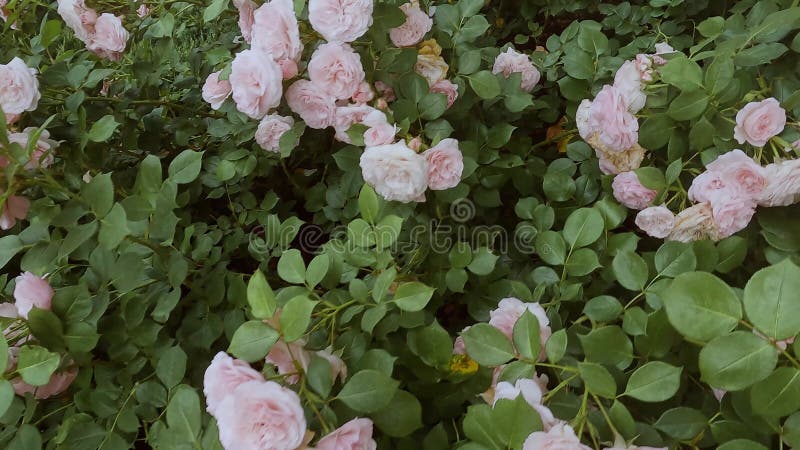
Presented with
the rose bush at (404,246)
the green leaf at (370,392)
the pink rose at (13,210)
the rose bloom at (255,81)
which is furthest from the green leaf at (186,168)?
the green leaf at (370,392)

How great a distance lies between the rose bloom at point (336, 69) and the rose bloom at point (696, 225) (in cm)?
58

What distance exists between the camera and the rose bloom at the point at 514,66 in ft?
4.23

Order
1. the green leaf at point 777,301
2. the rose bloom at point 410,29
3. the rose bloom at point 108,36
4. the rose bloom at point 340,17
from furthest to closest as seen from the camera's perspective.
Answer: the rose bloom at point 108,36, the rose bloom at point 410,29, the rose bloom at point 340,17, the green leaf at point 777,301

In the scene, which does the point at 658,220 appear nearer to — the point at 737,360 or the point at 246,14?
the point at 737,360

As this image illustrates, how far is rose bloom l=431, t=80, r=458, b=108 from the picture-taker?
112 centimetres

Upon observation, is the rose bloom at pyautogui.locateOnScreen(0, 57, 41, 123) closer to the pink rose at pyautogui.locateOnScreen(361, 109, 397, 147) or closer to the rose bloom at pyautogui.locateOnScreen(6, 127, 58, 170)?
the rose bloom at pyautogui.locateOnScreen(6, 127, 58, 170)

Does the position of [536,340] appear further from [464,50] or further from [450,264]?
[464,50]

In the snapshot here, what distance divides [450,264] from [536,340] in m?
0.34

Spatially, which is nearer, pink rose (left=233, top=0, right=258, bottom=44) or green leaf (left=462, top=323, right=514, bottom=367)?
green leaf (left=462, top=323, right=514, bottom=367)

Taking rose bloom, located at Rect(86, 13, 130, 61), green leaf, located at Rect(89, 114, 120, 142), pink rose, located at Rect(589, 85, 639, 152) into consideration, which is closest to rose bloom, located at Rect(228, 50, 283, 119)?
green leaf, located at Rect(89, 114, 120, 142)

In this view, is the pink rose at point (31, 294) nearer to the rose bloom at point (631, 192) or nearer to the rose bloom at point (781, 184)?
the rose bloom at point (631, 192)

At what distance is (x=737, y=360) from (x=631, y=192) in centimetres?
51

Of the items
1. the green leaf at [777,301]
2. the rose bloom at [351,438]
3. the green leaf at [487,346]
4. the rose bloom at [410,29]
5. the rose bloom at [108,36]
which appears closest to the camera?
the green leaf at [777,301]

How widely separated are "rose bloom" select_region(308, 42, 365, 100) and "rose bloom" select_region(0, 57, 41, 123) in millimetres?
483
